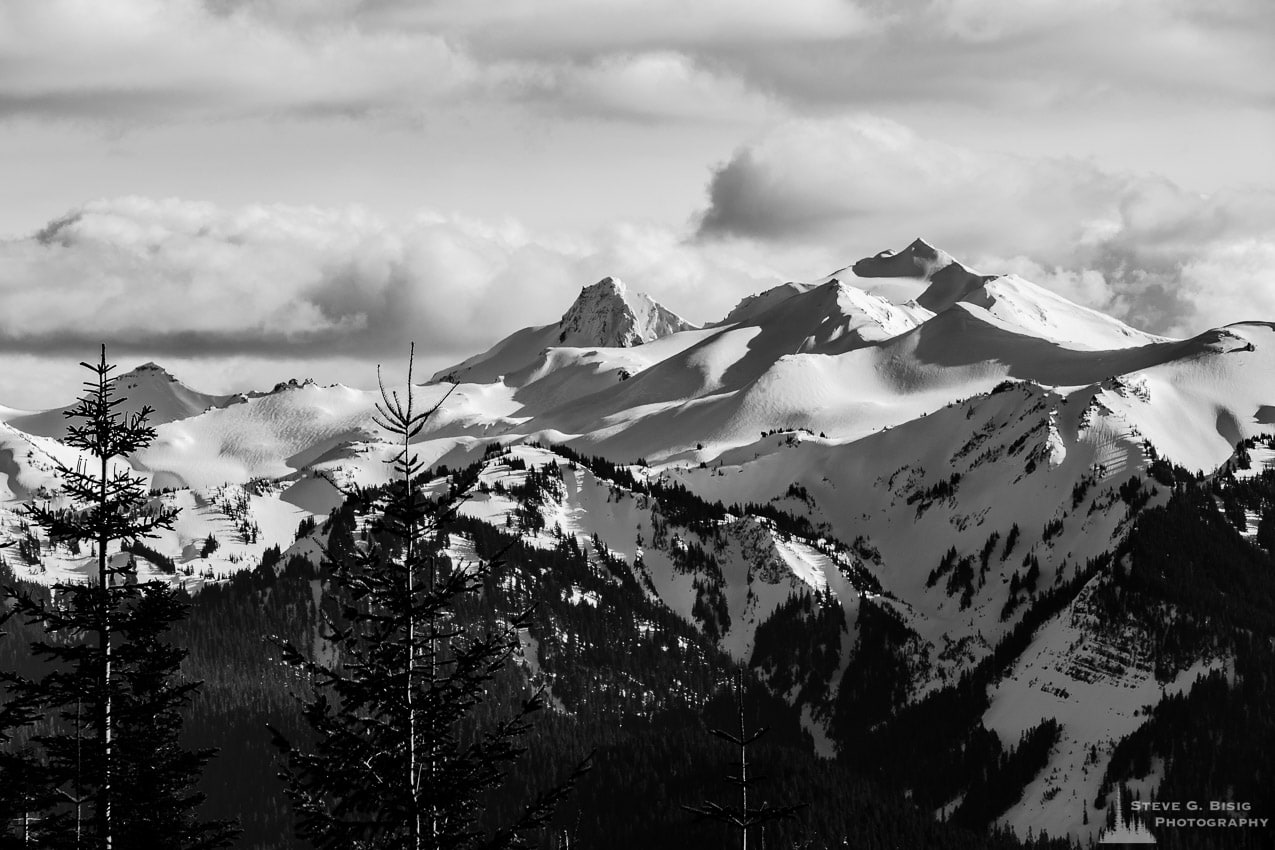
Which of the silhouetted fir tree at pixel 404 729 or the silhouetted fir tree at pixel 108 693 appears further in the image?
the silhouetted fir tree at pixel 108 693

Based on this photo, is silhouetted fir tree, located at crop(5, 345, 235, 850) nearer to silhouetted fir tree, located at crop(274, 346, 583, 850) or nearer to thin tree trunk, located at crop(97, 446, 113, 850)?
thin tree trunk, located at crop(97, 446, 113, 850)

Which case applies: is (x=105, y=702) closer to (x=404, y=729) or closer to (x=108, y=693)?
(x=108, y=693)

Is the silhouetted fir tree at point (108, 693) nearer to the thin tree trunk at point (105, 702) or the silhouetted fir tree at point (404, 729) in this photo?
the thin tree trunk at point (105, 702)

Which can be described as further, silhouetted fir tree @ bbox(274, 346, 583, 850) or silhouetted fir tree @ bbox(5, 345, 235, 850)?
silhouetted fir tree @ bbox(5, 345, 235, 850)

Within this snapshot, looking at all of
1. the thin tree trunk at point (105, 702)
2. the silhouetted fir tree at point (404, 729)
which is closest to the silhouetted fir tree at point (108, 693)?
the thin tree trunk at point (105, 702)

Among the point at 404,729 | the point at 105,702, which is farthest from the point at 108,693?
the point at 404,729

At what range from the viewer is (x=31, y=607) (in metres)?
54.5

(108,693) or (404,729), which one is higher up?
(108,693)

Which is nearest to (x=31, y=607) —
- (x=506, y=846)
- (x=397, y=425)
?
(x=397, y=425)

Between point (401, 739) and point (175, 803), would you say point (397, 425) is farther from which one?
point (175, 803)

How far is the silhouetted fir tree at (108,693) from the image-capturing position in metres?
56.8

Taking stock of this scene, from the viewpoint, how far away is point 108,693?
57.6 m

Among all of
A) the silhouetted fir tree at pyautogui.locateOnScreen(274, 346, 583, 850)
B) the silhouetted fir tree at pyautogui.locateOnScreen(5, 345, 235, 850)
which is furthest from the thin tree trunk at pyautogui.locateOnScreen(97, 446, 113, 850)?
the silhouetted fir tree at pyautogui.locateOnScreen(274, 346, 583, 850)

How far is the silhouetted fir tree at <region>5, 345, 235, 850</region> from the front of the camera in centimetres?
5678
